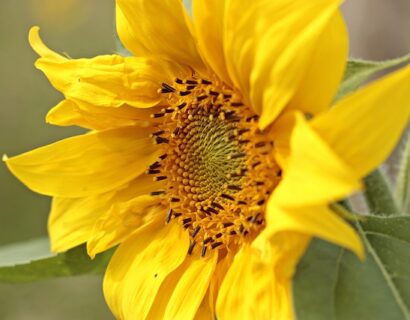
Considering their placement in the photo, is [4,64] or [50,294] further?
[4,64]

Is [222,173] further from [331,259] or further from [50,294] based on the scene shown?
[50,294]

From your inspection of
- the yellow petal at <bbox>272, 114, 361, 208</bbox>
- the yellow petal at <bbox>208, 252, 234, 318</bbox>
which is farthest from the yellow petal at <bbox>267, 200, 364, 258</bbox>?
the yellow petal at <bbox>208, 252, 234, 318</bbox>

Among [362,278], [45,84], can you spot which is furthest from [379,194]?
[45,84]

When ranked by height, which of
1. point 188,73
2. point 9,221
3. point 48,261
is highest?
point 188,73

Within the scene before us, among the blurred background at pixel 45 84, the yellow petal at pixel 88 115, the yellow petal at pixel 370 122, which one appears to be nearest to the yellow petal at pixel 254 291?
the yellow petal at pixel 370 122

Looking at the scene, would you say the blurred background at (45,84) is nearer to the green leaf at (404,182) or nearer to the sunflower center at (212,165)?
the green leaf at (404,182)

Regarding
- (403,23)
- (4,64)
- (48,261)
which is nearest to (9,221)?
Answer: (4,64)

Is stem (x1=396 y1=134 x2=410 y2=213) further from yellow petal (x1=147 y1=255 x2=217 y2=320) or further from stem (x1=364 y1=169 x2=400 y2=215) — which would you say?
yellow petal (x1=147 y1=255 x2=217 y2=320)
